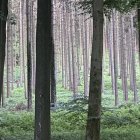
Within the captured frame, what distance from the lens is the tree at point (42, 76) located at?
795 centimetres

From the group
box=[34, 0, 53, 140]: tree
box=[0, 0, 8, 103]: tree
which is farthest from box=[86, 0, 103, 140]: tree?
box=[0, 0, 8, 103]: tree

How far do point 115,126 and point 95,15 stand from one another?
6.84 metres

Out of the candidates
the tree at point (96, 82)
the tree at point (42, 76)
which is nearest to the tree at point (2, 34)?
the tree at point (42, 76)

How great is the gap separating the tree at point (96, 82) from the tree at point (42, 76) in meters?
1.56

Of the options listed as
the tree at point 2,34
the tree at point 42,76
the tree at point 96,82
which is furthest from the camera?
the tree at point 2,34

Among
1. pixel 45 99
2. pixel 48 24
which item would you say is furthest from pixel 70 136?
pixel 48 24

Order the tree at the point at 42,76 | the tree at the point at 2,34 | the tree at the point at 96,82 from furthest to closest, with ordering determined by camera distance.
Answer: the tree at the point at 2,34 < the tree at the point at 42,76 < the tree at the point at 96,82

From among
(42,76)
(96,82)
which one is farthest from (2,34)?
(96,82)

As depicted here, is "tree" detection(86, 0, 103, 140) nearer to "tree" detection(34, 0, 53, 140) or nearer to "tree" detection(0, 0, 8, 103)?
"tree" detection(34, 0, 53, 140)

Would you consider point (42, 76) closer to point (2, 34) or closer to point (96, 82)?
point (96, 82)

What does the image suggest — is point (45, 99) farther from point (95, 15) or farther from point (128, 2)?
point (128, 2)

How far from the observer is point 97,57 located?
6656 mm

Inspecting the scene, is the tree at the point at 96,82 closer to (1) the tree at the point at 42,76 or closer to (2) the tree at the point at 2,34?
(1) the tree at the point at 42,76

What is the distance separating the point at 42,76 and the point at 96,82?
5.53 ft
